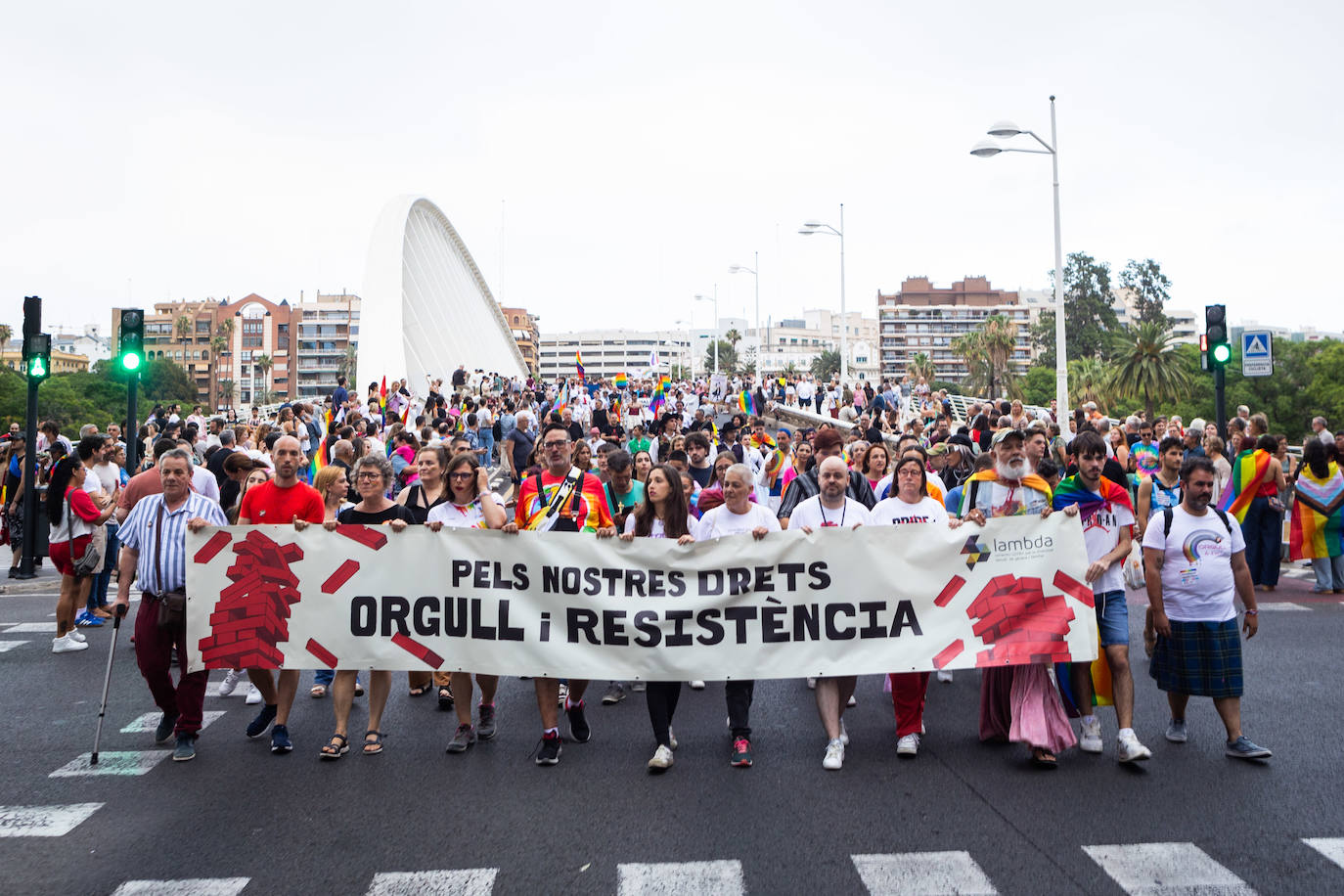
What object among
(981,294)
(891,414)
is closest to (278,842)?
(891,414)

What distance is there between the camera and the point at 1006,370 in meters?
97.4

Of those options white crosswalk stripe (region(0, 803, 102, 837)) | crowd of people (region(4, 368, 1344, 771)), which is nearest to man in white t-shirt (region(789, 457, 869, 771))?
crowd of people (region(4, 368, 1344, 771))

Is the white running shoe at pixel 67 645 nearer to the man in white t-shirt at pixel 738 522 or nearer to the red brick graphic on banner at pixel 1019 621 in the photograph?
the man in white t-shirt at pixel 738 522

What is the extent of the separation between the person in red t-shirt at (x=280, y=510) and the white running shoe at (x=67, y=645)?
3516 millimetres

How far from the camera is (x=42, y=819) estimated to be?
5.27 metres

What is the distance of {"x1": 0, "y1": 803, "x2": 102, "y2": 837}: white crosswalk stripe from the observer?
510 cm

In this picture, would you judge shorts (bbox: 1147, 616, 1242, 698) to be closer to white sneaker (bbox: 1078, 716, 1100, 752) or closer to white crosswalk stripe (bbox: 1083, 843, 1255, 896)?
white sneaker (bbox: 1078, 716, 1100, 752)

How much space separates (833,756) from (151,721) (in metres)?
4.60

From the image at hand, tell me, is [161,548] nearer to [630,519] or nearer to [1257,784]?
[630,519]

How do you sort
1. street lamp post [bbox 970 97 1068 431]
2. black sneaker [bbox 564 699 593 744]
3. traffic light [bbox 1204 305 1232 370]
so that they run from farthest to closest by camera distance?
street lamp post [bbox 970 97 1068 431]
traffic light [bbox 1204 305 1232 370]
black sneaker [bbox 564 699 593 744]

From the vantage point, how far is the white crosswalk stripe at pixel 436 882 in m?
4.33

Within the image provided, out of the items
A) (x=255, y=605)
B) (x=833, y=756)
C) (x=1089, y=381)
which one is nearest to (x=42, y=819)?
(x=255, y=605)

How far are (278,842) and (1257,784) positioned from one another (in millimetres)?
4931

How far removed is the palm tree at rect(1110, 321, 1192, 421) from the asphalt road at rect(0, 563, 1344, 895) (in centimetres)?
5631
